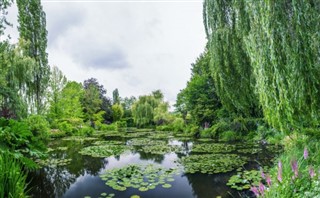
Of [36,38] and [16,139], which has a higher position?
[36,38]

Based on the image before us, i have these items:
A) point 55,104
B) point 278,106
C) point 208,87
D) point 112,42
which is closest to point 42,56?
point 55,104

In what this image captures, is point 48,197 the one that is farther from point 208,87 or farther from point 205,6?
point 208,87

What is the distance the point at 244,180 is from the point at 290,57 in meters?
2.75

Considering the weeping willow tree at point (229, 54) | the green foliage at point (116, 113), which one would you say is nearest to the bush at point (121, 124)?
the green foliage at point (116, 113)

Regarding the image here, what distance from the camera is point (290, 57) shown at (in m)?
2.48

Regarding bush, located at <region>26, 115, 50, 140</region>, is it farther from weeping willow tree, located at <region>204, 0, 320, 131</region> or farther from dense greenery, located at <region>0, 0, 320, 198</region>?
weeping willow tree, located at <region>204, 0, 320, 131</region>

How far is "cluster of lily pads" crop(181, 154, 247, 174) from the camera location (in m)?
5.38

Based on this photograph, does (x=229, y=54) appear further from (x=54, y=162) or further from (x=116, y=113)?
(x=116, y=113)

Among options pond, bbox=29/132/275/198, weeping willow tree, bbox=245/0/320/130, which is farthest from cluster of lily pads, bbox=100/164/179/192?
weeping willow tree, bbox=245/0/320/130

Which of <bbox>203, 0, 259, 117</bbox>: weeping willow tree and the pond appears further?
<bbox>203, 0, 259, 117</bbox>: weeping willow tree

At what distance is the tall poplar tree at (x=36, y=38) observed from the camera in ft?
49.8

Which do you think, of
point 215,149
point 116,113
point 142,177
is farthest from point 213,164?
point 116,113

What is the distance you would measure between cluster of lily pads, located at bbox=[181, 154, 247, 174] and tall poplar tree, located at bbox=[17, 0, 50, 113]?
512 inches

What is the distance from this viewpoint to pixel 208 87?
1444 centimetres
